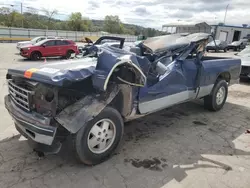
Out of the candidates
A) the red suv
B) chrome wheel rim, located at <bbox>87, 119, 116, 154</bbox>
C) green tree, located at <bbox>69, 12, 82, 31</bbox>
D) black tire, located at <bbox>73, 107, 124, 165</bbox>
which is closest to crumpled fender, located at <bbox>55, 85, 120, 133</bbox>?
black tire, located at <bbox>73, 107, 124, 165</bbox>

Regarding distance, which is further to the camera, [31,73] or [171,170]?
[171,170]

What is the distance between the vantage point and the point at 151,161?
338cm

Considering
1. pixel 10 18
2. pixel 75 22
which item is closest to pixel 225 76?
pixel 10 18

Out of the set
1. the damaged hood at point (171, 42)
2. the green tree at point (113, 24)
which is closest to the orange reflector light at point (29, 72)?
the damaged hood at point (171, 42)

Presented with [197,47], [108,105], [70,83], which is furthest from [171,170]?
[197,47]

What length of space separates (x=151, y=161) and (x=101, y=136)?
0.84 m

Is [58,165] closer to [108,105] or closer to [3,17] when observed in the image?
[108,105]

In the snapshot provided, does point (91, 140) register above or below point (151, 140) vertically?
above

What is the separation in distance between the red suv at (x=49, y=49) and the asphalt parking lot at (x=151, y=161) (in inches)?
472

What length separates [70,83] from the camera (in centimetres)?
279

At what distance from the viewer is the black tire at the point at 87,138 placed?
9.55 ft

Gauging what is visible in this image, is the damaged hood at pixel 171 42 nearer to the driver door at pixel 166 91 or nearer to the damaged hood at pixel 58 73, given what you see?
the driver door at pixel 166 91

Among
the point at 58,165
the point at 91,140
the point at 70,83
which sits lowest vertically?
the point at 58,165

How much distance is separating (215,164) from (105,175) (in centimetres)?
159
